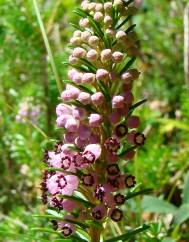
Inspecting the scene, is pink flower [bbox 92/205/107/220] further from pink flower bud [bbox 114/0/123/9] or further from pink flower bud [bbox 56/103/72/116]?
pink flower bud [bbox 114/0/123/9]

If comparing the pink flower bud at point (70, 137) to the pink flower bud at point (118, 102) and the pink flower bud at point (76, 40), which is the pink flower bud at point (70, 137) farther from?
the pink flower bud at point (76, 40)

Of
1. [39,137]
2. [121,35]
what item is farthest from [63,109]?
[39,137]

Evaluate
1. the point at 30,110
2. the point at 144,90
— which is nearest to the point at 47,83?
the point at 30,110

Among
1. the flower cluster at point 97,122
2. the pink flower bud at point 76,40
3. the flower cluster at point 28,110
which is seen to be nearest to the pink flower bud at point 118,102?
the flower cluster at point 97,122

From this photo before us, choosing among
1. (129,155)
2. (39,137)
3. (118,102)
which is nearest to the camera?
(118,102)

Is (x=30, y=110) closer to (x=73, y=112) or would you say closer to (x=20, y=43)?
(x=20, y=43)

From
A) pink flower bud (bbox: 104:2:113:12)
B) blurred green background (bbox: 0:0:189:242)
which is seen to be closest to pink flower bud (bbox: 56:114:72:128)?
pink flower bud (bbox: 104:2:113:12)

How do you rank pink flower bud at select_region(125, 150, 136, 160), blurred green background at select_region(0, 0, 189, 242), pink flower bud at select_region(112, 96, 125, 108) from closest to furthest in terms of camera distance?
pink flower bud at select_region(112, 96, 125, 108)
pink flower bud at select_region(125, 150, 136, 160)
blurred green background at select_region(0, 0, 189, 242)

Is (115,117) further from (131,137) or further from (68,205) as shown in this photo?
(68,205)
